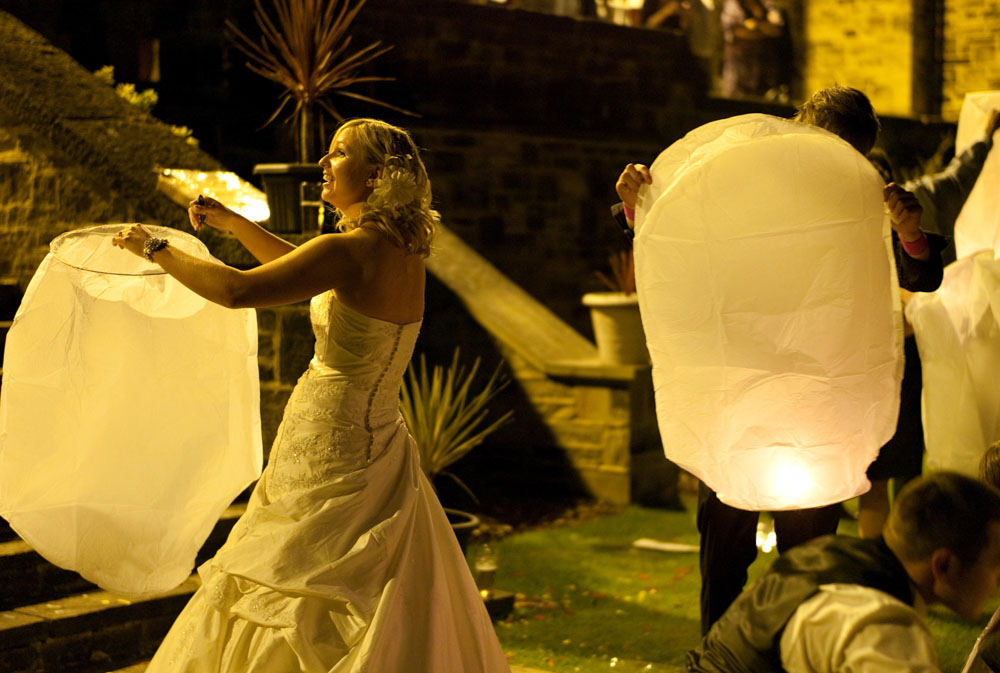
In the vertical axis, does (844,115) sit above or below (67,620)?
above

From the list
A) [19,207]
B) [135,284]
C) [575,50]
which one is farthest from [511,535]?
[575,50]

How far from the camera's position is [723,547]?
3732mm

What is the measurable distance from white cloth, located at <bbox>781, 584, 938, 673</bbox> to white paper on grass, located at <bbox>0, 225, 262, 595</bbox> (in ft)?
7.02

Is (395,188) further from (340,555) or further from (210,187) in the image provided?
(210,187)

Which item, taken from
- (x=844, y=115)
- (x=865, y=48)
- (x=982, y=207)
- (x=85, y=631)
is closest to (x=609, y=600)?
(x=85, y=631)

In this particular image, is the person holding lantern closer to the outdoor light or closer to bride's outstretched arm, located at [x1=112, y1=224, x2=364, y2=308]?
bride's outstretched arm, located at [x1=112, y1=224, x2=364, y2=308]

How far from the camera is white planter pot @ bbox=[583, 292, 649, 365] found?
7852mm

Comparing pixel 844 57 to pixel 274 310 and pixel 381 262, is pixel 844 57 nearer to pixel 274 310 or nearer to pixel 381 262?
pixel 274 310

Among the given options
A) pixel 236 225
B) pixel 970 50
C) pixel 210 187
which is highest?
pixel 970 50

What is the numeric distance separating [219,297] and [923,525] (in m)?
1.69

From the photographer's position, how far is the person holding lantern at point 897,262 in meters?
3.27

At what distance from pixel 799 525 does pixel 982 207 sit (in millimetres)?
1516

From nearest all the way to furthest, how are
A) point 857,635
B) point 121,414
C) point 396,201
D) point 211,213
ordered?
1. point 857,635
2. point 396,201
3. point 211,213
4. point 121,414

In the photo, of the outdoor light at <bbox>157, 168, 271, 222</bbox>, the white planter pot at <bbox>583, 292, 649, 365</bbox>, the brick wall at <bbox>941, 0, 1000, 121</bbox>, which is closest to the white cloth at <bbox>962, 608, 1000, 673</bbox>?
the outdoor light at <bbox>157, 168, 271, 222</bbox>
